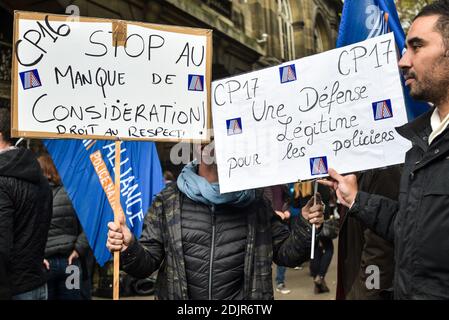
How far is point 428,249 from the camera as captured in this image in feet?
4.63

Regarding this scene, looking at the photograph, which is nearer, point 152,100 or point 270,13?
point 152,100

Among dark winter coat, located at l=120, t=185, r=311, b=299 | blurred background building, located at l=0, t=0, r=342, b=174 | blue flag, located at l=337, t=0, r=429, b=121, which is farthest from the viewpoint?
blurred background building, located at l=0, t=0, r=342, b=174

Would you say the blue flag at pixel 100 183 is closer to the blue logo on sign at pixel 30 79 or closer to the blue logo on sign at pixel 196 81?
the blue logo on sign at pixel 30 79

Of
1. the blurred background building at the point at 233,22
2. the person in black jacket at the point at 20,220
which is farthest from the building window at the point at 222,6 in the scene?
the person in black jacket at the point at 20,220

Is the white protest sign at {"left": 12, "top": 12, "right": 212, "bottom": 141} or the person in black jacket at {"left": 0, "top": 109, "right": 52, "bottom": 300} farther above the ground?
the white protest sign at {"left": 12, "top": 12, "right": 212, "bottom": 141}

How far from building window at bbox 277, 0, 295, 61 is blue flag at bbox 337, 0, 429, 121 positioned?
35.0ft

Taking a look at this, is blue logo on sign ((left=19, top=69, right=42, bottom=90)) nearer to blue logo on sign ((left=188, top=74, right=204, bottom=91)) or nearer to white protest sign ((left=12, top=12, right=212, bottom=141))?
white protest sign ((left=12, top=12, right=212, bottom=141))

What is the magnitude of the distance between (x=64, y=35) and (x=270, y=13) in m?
11.2

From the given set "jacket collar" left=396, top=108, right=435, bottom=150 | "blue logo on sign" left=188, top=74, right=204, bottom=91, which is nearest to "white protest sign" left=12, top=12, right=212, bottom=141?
"blue logo on sign" left=188, top=74, right=204, bottom=91

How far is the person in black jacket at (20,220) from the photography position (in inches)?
94.5

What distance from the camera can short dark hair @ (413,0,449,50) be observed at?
1549 millimetres

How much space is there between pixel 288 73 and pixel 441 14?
0.78 m
